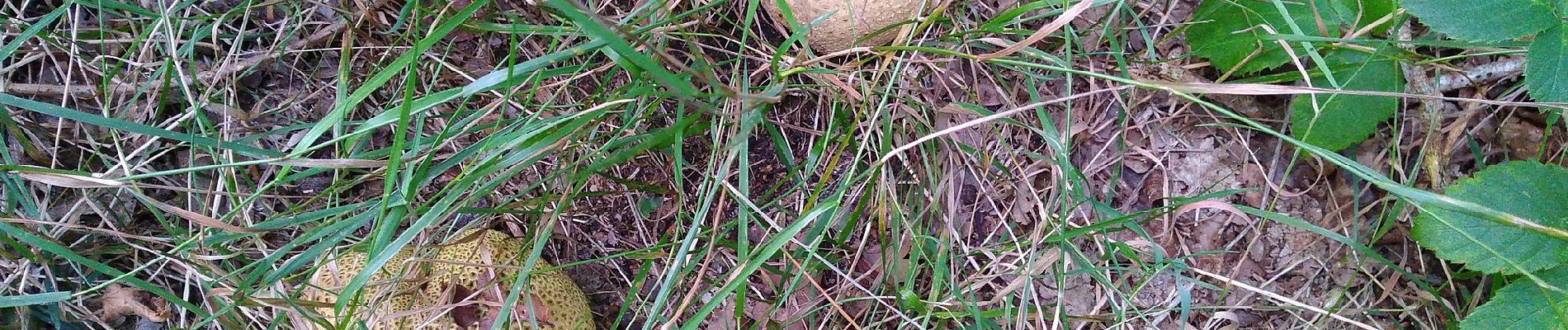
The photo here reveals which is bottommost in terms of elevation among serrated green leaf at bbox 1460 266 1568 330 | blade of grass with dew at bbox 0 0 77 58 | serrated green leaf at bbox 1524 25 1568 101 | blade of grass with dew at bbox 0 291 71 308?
serrated green leaf at bbox 1460 266 1568 330

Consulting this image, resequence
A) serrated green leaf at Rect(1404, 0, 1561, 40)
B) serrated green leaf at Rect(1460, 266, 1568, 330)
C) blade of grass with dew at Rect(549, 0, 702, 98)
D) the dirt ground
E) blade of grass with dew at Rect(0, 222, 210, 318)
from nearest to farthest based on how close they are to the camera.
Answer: blade of grass with dew at Rect(549, 0, 702, 98), serrated green leaf at Rect(1404, 0, 1561, 40), serrated green leaf at Rect(1460, 266, 1568, 330), blade of grass with dew at Rect(0, 222, 210, 318), the dirt ground

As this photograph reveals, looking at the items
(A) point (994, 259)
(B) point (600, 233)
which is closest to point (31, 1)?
(B) point (600, 233)

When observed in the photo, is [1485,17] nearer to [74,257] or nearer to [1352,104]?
[1352,104]

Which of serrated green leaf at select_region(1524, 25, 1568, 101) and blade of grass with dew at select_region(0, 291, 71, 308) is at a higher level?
serrated green leaf at select_region(1524, 25, 1568, 101)

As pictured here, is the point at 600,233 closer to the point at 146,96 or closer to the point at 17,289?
the point at 146,96

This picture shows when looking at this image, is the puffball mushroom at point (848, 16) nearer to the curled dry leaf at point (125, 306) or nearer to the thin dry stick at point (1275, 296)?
the thin dry stick at point (1275, 296)

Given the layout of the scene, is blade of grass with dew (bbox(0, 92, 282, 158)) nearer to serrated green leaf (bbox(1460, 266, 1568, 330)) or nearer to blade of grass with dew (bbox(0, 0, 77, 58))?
blade of grass with dew (bbox(0, 0, 77, 58))


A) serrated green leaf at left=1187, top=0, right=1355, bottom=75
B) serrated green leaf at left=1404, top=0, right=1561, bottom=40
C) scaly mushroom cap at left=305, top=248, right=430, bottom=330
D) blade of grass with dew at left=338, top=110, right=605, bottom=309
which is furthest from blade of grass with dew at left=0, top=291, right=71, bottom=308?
serrated green leaf at left=1404, top=0, right=1561, bottom=40

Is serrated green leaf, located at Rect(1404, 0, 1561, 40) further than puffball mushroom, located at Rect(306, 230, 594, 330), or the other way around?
puffball mushroom, located at Rect(306, 230, 594, 330)
